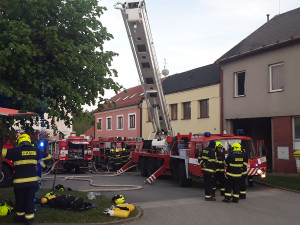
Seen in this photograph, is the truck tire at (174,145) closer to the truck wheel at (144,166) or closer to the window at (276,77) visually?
the truck wheel at (144,166)

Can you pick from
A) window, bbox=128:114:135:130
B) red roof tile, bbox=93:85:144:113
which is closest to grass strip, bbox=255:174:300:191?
red roof tile, bbox=93:85:144:113

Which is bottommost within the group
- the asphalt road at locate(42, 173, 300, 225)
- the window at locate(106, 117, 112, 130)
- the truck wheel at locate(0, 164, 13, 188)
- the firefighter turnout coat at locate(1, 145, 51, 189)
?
the asphalt road at locate(42, 173, 300, 225)

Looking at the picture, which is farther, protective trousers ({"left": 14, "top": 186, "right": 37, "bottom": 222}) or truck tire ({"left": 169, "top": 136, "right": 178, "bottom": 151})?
truck tire ({"left": 169, "top": 136, "right": 178, "bottom": 151})

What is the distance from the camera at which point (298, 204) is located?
1025cm

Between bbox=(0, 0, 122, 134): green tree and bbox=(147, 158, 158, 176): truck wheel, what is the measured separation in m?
7.41

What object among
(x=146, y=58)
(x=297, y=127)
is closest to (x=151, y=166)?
(x=146, y=58)

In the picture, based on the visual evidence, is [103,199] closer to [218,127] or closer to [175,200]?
[175,200]

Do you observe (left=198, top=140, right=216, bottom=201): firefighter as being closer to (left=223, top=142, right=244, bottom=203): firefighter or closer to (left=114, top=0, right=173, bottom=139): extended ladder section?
(left=223, top=142, right=244, bottom=203): firefighter

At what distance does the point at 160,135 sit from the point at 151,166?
6.62 ft

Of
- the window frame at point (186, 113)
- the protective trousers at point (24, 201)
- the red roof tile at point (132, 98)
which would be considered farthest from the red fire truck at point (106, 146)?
the protective trousers at point (24, 201)

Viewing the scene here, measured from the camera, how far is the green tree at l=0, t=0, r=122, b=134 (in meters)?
8.57

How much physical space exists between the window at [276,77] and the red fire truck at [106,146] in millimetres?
8271

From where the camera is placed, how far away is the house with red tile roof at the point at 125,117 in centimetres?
3083

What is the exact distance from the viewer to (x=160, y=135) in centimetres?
1606
